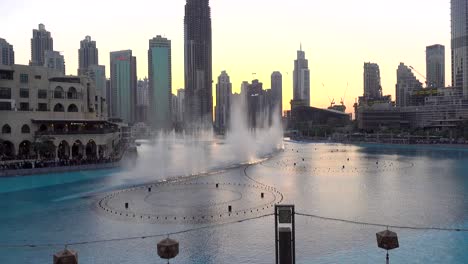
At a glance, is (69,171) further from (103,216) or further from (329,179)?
(329,179)

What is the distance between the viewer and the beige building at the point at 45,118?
8469 cm

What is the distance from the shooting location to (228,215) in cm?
4722

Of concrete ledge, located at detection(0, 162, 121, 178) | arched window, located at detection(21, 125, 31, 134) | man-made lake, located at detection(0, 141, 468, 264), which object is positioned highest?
arched window, located at detection(21, 125, 31, 134)

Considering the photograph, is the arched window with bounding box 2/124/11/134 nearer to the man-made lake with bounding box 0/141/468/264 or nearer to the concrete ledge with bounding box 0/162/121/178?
the concrete ledge with bounding box 0/162/121/178

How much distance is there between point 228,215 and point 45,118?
183ft

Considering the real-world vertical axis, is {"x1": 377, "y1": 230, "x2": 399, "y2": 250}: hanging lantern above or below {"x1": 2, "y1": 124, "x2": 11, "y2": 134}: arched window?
below

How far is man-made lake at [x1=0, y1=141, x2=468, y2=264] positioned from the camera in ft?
114

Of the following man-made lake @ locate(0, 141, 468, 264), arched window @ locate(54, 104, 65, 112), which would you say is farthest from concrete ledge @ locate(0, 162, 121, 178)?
arched window @ locate(54, 104, 65, 112)

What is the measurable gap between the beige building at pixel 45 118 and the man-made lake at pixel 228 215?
12.9m

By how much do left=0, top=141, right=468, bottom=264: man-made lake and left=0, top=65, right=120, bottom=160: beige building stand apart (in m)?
12.9

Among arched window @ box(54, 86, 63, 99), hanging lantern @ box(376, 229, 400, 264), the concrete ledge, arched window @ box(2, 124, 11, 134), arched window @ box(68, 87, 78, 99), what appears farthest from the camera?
arched window @ box(68, 87, 78, 99)

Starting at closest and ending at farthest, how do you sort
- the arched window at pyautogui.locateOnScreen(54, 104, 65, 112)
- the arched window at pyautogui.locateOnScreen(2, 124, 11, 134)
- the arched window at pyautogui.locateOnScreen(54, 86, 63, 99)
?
the arched window at pyautogui.locateOnScreen(2, 124, 11, 134), the arched window at pyautogui.locateOnScreen(54, 86, 63, 99), the arched window at pyautogui.locateOnScreen(54, 104, 65, 112)

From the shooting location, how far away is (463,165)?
338 ft

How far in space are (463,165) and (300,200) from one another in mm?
63293
